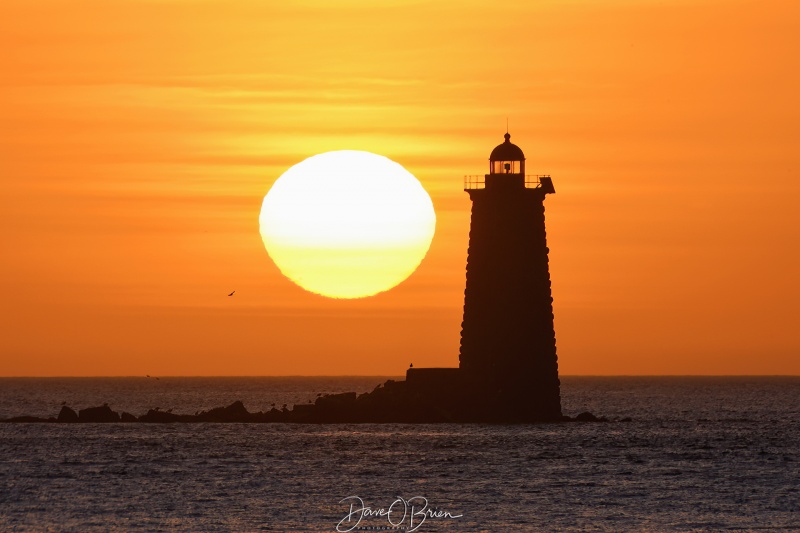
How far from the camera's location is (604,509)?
4684cm

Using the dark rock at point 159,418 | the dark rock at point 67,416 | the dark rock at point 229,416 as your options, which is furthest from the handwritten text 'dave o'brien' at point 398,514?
the dark rock at point 67,416

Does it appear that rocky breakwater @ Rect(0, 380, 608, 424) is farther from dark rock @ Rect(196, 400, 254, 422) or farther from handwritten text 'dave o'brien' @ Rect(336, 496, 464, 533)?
handwritten text 'dave o'brien' @ Rect(336, 496, 464, 533)

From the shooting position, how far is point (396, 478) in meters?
55.1

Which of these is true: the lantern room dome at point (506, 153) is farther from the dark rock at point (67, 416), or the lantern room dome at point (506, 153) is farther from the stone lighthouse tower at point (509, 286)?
the dark rock at point (67, 416)

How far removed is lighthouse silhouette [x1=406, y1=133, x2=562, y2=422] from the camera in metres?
72.4

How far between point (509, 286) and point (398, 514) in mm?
28981

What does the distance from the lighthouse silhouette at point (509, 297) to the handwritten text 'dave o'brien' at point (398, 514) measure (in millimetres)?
25009

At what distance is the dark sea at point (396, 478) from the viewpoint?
4397cm

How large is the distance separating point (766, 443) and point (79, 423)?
131 feet

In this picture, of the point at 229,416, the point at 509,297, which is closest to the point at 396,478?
the point at 509,297

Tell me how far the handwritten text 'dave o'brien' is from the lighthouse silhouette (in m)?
25.0

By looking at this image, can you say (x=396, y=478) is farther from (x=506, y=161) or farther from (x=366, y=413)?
(x=366, y=413)

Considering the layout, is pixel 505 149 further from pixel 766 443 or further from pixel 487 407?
pixel 766 443

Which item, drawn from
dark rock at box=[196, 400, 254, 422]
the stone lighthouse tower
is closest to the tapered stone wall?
the stone lighthouse tower
